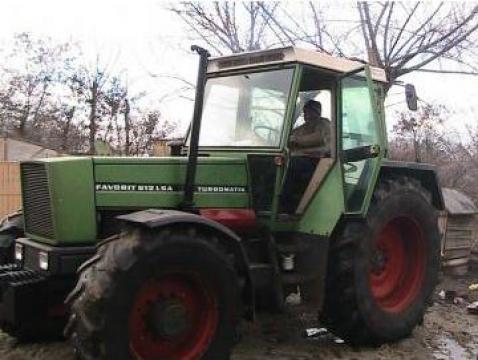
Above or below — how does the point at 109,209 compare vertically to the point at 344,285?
above

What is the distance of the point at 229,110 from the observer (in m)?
5.96

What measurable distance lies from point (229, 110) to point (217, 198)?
92 centimetres

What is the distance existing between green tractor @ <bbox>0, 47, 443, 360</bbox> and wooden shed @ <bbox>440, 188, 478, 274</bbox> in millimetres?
3035

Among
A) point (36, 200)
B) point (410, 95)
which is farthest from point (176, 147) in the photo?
point (410, 95)

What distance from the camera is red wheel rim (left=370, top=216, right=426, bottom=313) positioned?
20.5 ft

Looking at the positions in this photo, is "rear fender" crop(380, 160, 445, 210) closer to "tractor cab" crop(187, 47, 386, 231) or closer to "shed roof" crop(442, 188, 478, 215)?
"tractor cab" crop(187, 47, 386, 231)

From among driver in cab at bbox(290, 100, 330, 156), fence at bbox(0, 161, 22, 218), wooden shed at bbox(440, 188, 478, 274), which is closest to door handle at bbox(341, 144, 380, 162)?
driver in cab at bbox(290, 100, 330, 156)

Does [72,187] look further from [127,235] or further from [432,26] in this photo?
[432,26]

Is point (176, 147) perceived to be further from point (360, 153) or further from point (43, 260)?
point (43, 260)

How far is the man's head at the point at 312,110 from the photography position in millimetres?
5898

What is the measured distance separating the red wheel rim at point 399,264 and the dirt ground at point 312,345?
1.25ft

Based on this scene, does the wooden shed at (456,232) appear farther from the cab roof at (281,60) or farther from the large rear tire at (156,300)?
the large rear tire at (156,300)

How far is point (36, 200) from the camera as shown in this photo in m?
5.19

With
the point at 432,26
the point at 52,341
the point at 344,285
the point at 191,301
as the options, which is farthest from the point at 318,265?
the point at 432,26
